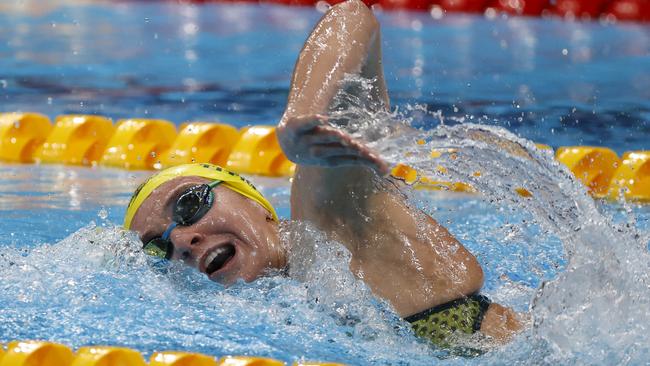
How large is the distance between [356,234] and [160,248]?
0.47 m

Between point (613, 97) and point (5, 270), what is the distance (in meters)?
4.54

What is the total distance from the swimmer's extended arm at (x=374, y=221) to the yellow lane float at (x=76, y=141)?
2866 mm

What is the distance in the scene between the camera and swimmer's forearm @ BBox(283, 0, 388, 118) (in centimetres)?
199

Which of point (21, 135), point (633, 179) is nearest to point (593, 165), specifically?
point (633, 179)

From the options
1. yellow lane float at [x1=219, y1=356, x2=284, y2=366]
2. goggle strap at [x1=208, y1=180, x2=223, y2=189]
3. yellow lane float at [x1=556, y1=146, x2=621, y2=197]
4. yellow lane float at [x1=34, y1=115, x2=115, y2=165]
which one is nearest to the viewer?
yellow lane float at [x1=219, y1=356, x2=284, y2=366]

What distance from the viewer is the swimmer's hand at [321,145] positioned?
174cm

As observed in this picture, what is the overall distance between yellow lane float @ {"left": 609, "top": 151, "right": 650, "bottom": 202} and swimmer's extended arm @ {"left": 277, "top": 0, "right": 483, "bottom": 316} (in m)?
2.05

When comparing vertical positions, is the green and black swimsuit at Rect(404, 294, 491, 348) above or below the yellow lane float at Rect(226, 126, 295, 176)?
above

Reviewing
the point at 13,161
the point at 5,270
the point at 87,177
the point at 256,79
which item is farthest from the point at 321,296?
the point at 256,79

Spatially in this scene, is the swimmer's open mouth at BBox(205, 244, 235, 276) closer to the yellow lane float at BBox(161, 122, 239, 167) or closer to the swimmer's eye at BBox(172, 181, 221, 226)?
the swimmer's eye at BBox(172, 181, 221, 226)

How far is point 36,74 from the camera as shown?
7383 millimetres

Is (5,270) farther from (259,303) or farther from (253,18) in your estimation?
(253,18)

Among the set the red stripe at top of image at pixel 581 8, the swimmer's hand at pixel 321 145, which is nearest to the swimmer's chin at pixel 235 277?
the swimmer's hand at pixel 321 145

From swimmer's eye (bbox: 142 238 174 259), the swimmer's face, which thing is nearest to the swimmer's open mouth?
the swimmer's face
